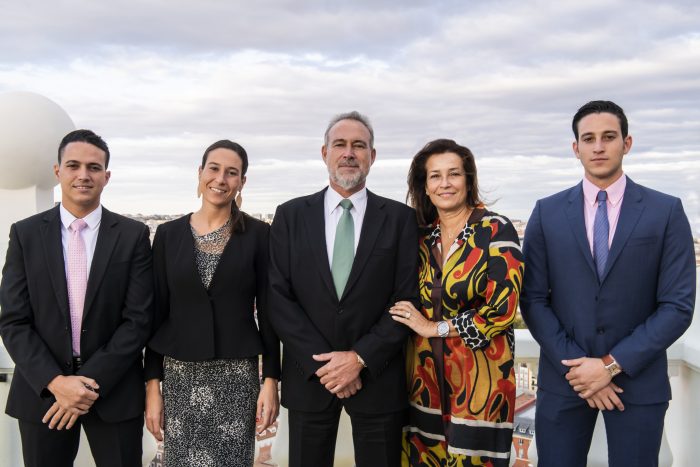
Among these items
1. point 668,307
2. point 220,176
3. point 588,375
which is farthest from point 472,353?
point 220,176

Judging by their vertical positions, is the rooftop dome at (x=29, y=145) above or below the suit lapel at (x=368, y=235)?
above

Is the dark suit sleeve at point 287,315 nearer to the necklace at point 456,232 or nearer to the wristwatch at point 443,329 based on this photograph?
the wristwatch at point 443,329

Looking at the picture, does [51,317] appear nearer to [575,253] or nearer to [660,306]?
[575,253]

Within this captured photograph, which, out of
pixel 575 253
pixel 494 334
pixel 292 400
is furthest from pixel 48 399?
pixel 575 253

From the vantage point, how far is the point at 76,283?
9.54 feet

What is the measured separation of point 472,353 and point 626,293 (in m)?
0.72

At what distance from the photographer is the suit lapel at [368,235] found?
2.97m

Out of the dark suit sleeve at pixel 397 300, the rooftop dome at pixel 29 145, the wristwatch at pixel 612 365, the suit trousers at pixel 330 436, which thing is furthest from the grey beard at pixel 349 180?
the rooftop dome at pixel 29 145

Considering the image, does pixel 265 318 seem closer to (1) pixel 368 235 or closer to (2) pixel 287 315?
(2) pixel 287 315

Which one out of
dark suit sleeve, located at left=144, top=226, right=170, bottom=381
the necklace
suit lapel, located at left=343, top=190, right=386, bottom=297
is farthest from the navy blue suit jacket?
dark suit sleeve, located at left=144, top=226, right=170, bottom=381

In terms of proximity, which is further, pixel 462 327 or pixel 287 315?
pixel 287 315

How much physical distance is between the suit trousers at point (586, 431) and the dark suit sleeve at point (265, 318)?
4.10 ft

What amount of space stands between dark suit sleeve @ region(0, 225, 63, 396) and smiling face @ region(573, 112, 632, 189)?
95.0 inches

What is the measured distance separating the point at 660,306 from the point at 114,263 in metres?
2.40
